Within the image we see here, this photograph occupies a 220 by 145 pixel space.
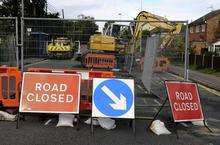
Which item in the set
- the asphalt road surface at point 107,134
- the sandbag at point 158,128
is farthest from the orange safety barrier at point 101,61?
the sandbag at point 158,128

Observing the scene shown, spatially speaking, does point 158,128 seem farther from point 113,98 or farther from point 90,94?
point 90,94

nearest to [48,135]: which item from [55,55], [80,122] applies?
[80,122]

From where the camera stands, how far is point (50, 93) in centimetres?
1195

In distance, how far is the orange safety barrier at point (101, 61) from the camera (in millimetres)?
21875

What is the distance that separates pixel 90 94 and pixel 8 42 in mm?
3433

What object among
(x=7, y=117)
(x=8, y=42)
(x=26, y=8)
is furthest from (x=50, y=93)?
(x=26, y=8)

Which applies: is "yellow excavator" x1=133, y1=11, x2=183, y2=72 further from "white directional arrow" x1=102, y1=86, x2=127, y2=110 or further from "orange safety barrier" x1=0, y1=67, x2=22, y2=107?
"orange safety barrier" x1=0, y1=67, x2=22, y2=107

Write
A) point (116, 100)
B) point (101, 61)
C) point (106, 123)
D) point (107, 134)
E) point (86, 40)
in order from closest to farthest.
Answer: point (107, 134), point (116, 100), point (106, 123), point (86, 40), point (101, 61)

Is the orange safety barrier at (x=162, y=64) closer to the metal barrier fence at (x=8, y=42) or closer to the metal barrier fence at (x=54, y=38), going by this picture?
the metal barrier fence at (x=54, y=38)

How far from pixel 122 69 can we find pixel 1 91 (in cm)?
665

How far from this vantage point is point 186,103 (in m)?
12.2

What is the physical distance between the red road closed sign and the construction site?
0.02 metres

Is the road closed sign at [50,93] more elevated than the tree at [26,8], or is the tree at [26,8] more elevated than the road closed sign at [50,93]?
the tree at [26,8]

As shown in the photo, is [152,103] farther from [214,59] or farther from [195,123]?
[214,59]
